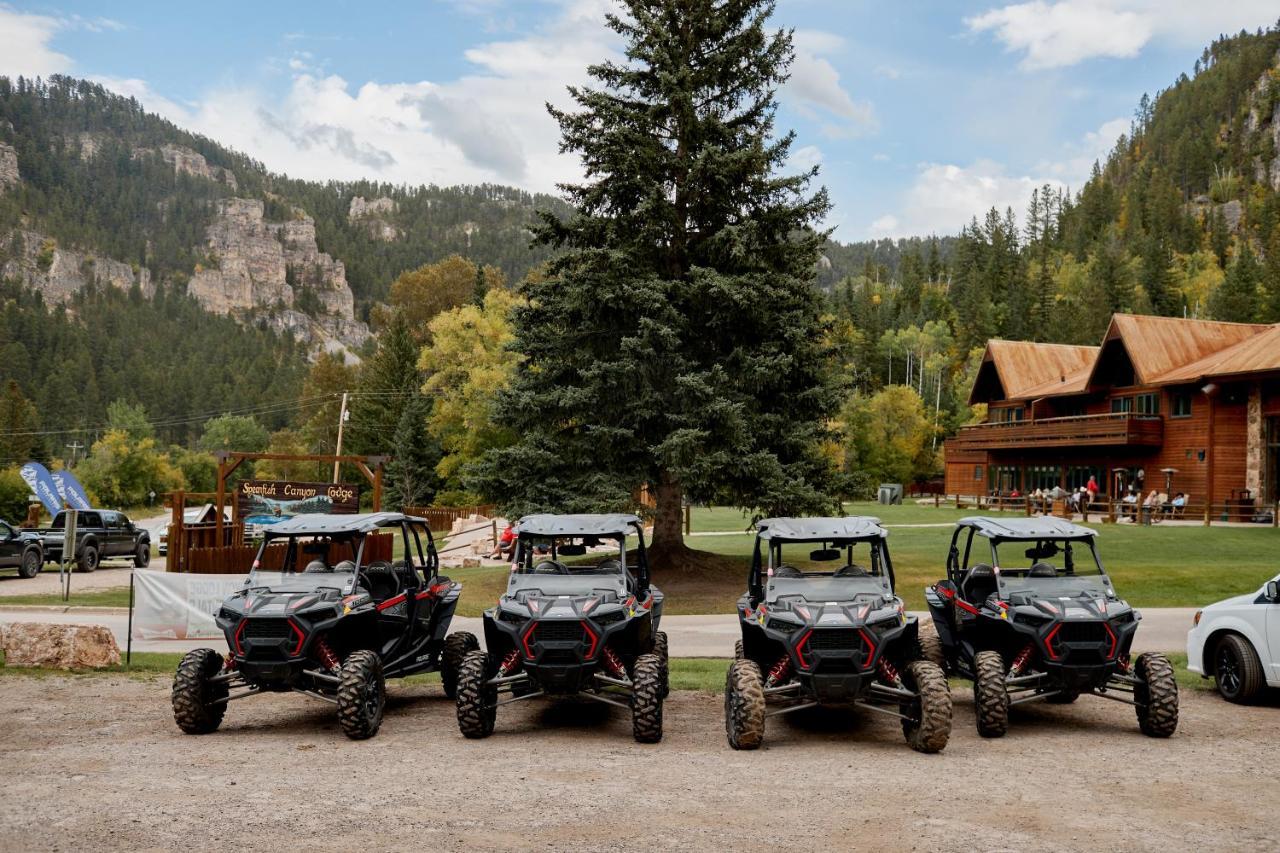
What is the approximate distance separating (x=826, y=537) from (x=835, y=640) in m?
1.48

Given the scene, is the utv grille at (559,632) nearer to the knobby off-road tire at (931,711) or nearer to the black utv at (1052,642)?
the knobby off-road tire at (931,711)

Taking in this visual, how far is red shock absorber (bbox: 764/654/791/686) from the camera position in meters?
9.95

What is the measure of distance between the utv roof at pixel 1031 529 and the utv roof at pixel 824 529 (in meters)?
1.23

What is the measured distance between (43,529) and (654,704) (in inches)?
1340

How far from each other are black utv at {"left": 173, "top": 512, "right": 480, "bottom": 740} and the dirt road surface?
0.41 meters

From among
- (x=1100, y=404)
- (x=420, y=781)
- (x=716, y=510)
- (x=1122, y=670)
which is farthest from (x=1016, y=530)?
(x=716, y=510)

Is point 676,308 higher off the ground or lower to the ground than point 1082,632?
higher

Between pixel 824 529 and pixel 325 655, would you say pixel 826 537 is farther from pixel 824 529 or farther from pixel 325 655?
pixel 325 655

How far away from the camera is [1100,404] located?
180ft

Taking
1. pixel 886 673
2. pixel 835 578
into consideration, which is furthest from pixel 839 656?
pixel 835 578

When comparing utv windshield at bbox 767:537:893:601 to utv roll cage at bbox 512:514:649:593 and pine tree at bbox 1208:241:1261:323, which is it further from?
pine tree at bbox 1208:241:1261:323

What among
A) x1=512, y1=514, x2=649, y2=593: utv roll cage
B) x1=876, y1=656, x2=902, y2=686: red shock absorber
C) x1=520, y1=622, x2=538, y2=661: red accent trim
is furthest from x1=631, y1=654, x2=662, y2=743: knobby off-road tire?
x1=876, y1=656, x2=902, y2=686: red shock absorber

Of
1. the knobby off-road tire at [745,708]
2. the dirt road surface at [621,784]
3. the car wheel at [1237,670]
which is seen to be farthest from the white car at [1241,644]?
the knobby off-road tire at [745,708]

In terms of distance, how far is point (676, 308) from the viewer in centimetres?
2642
